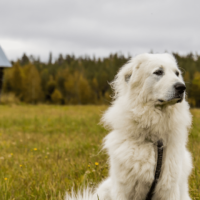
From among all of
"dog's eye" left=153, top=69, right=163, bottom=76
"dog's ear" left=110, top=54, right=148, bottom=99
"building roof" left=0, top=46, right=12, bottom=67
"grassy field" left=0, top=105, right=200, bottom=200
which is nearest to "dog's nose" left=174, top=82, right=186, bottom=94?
"dog's eye" left=153, top=69, right=163, bottom=76

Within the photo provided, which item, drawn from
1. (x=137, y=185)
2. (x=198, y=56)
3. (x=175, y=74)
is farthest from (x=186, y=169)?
(x=198, y=56)

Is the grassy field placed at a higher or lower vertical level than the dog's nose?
lower

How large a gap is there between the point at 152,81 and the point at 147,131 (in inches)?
21.3

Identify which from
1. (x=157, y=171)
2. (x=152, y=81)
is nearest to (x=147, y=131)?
(x=157, y=171)

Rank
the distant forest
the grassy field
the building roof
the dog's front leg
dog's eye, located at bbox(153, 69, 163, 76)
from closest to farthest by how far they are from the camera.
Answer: the dog's front leg < dog's eye, located at bbox(153, 69, 163, 76) < the grassy field < the building roof < the distant forest

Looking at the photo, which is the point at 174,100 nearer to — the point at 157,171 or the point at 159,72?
the point at 159,72

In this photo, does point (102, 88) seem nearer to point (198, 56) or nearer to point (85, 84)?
point (85, 84)

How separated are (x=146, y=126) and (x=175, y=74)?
67 cm

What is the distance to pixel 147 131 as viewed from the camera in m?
2.44

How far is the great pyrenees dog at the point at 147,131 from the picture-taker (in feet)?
7.34

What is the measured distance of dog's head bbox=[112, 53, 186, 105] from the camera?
2.29 m

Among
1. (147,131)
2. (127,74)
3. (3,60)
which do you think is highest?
(3,60)

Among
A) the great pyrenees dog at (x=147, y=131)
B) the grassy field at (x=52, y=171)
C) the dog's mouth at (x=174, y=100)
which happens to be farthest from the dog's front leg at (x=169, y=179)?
the grassy field at (x=52, y=171)

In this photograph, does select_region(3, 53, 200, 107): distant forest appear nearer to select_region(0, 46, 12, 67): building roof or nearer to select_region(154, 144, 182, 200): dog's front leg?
select_region(0, 46, 12, 67): building roof
